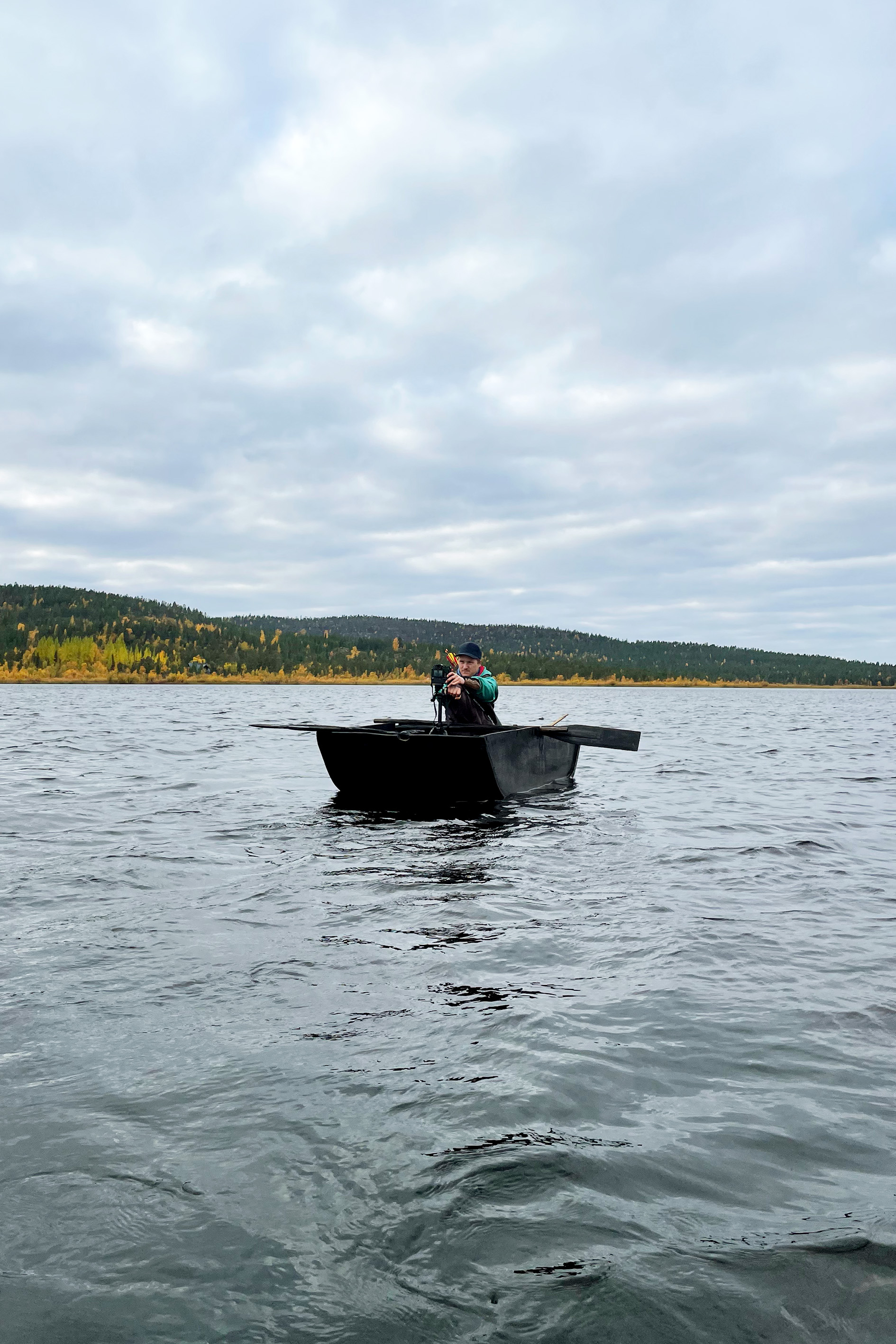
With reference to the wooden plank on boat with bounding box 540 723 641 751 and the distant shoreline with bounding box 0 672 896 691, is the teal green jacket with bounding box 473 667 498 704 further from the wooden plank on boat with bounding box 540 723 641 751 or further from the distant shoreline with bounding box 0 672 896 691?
the distant shoreline with bounding box 0 672 896 691

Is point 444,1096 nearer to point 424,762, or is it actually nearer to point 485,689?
point 424,762

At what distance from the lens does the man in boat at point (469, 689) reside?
14.0 meters

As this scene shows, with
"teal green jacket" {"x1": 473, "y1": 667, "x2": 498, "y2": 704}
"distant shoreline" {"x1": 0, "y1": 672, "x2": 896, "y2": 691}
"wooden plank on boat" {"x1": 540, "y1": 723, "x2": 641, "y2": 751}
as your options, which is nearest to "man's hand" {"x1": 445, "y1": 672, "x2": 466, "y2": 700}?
"teal green jacket" {"x1": 473, "y1": 667, "x2": 498, "y2": 704}

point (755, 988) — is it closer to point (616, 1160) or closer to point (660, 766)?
point (616, 1160)

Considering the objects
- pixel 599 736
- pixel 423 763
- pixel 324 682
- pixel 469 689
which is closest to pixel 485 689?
pixel 469 689

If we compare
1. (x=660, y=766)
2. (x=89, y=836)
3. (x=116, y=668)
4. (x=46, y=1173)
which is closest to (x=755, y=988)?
(x=46, y=1173)

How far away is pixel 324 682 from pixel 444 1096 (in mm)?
136211

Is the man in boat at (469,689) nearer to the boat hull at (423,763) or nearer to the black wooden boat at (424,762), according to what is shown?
the black wooden boat at (424,762)

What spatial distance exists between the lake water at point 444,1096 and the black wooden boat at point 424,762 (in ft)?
6.65

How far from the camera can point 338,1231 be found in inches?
112

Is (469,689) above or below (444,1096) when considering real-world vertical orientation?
above

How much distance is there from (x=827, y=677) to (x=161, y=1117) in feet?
583

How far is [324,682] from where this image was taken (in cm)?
13862

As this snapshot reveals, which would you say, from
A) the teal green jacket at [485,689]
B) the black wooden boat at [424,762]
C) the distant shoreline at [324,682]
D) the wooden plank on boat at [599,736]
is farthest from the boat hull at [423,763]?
the distant shoreline at [324,682]
